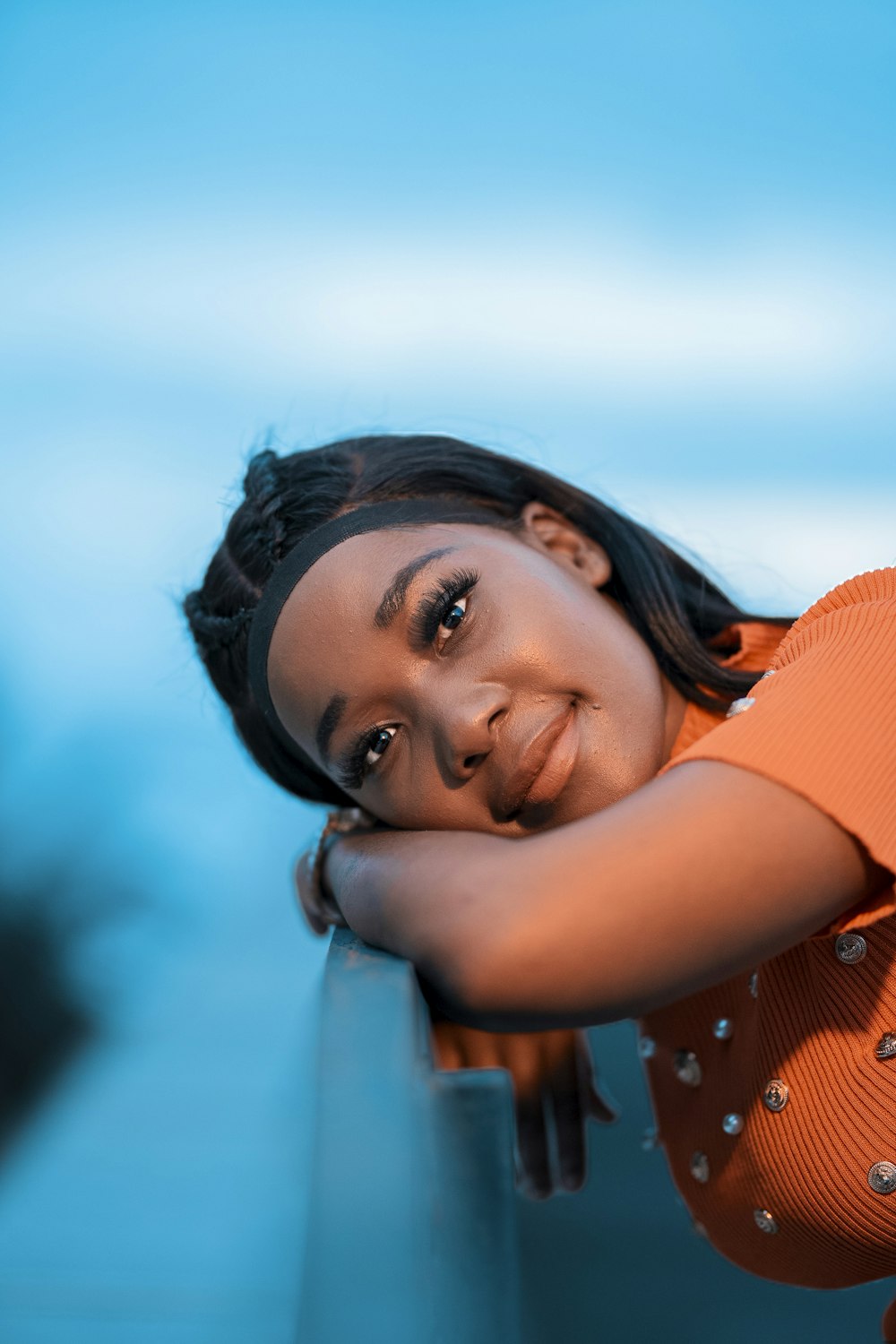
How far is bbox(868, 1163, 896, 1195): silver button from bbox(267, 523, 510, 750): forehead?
1.70 ft

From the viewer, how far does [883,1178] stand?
71 cm

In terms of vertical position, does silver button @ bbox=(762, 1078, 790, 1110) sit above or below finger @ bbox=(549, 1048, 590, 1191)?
above

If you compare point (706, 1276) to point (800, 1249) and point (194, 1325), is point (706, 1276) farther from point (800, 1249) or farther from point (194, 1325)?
point (194, 1325)

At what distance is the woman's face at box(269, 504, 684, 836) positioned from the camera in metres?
0.87

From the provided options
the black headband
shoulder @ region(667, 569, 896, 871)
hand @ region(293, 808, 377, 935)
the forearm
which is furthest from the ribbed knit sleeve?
hand @ region(293, 808, 377, 935)

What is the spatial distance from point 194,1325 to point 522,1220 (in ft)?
1.69

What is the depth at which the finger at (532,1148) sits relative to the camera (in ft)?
3.77

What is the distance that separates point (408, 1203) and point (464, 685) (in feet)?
1.39

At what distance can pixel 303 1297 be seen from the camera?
59 centimetres

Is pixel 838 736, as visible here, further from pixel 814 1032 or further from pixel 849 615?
pixel 814 1032

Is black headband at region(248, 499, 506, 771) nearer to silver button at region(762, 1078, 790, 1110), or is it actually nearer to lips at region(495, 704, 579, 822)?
lips at region(495, 704, 579, 822)

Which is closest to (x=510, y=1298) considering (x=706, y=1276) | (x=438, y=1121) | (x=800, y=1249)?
(x=438, y=1121)

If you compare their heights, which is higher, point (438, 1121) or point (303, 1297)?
point (438, 1121)

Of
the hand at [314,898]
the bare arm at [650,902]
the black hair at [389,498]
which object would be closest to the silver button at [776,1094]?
the bare arm at [650,902]
